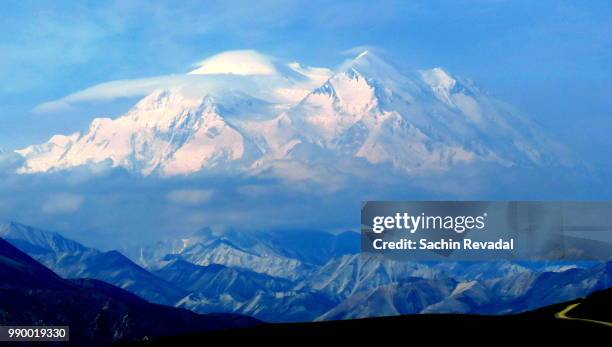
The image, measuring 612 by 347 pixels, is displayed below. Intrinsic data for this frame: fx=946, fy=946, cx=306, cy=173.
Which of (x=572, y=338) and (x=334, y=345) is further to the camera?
(x=334, y=345)

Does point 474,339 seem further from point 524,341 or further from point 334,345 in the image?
point 334,345

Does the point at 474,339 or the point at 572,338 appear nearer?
the point at 572,338

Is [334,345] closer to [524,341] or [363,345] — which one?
[363,345]

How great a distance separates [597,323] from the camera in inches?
7776

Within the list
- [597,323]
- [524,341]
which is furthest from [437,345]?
[597,323]

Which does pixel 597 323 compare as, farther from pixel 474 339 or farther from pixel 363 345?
pixel 363 345

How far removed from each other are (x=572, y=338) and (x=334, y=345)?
4804 cm

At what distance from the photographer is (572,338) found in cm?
18375

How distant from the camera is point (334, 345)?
19762 cm

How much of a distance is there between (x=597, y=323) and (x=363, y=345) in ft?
161

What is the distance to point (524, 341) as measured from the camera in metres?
188

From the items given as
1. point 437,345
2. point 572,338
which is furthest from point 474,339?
point 572,338

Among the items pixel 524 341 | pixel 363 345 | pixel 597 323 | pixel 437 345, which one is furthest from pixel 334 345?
pixel 597 323

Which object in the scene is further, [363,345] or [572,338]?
[363,345]
